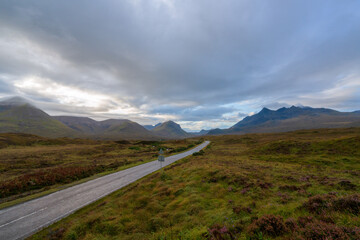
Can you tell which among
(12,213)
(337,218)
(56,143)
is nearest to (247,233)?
(337,218)

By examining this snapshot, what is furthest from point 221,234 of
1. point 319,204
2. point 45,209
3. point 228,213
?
point 45,209

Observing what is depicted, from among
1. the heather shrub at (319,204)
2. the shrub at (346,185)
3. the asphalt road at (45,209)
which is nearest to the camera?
the heather shrub at (319,204)

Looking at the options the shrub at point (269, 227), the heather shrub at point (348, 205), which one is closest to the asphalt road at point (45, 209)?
the shrub at point (269, 227)

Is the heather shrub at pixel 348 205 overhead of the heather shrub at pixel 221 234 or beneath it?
overhead

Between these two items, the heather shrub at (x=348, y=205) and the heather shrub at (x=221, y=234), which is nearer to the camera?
the heather shrub at (x=221, y=234)

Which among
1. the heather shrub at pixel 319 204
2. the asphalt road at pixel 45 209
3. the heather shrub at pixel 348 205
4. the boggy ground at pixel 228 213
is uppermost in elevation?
the heather shrub at pixel 348 205

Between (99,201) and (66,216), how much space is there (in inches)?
124

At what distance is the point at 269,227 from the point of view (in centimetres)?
635

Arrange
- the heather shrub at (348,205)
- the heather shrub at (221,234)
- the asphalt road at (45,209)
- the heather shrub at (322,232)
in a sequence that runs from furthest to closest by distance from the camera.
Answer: the asphalt road at (45,209) < the heather shrub at (348,205) < the heather shrub at (221,234) < the heather shrub at (322,232)

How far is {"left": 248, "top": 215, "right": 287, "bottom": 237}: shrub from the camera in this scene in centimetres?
621

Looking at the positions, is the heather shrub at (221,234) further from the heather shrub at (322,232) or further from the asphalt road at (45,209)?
the asphalt road at (45,209)

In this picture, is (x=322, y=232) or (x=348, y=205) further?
(x=348, y=205)

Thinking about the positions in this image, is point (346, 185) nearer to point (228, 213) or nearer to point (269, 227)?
point (228, 213)

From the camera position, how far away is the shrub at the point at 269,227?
6215 millimetres
